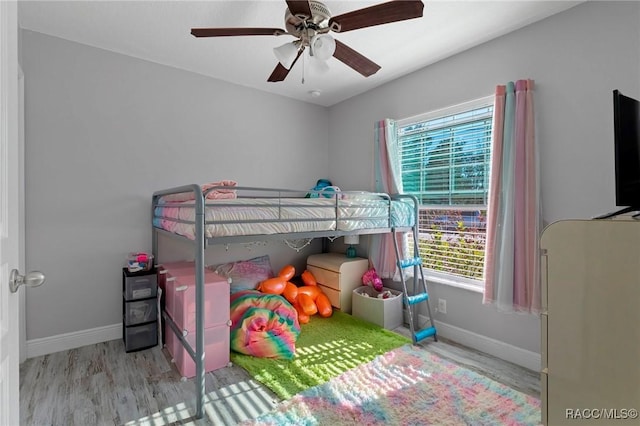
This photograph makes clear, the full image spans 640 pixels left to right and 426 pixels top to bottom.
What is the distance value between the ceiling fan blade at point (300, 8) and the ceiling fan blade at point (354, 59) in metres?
0.27

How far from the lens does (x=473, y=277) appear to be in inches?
102

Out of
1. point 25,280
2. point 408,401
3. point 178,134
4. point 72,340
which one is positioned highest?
point 178,134

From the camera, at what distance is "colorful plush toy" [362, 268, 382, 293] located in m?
3.14

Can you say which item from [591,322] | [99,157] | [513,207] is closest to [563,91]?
[513,207]

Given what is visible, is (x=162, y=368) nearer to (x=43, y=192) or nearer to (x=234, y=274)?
(x=234, y=274)

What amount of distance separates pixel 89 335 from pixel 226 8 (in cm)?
269

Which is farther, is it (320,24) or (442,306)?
(442,306)

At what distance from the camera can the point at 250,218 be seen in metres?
1.93

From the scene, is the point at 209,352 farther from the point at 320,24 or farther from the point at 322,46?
the point at 320,24

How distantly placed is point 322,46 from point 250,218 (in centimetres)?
107

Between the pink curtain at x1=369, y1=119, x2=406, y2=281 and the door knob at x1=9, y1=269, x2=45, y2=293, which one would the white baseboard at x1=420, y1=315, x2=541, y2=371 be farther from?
the door knob at x1=9, y1=269, x2=45, y2=293

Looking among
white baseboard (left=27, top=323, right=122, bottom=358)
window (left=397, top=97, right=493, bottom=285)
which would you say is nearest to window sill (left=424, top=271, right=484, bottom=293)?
window (left=397, top=97, right=493, bottom=285)

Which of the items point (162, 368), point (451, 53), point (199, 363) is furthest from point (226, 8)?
point (162, 368)

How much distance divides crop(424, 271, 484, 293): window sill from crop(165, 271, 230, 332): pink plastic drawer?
1828mm
